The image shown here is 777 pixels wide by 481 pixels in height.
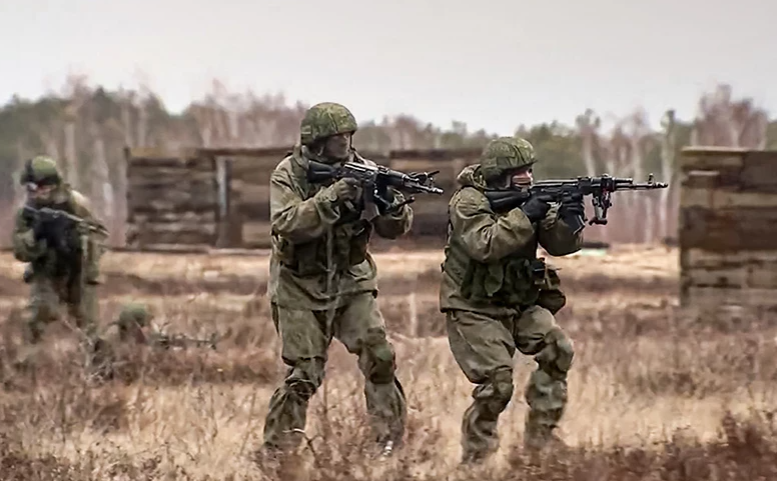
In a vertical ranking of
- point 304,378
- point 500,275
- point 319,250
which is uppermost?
point 319,250

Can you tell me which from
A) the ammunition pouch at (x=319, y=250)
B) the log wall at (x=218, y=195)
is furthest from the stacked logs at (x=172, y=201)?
the ammunition pouch at (x=319, y=250)

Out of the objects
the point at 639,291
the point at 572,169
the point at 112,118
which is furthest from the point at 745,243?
the point at 112,118

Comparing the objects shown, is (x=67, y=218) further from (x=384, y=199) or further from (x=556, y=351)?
(x=556, y=351)

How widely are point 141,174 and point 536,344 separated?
14021 millimetres

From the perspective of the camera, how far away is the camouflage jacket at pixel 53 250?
965cm

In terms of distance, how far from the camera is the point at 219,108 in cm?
3331

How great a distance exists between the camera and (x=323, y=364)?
7.08 m

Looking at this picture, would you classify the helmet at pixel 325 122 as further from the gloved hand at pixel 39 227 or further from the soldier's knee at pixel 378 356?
the gloved hand at pixel 39 227

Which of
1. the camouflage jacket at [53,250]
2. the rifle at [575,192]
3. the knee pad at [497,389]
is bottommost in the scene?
the knee pad at [497,389]

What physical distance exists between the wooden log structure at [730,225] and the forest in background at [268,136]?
1199cm

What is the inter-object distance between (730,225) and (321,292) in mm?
7690

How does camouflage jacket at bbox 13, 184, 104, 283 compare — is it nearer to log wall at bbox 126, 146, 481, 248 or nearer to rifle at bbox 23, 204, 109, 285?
rifle at bbox 23, 204, 109, 285

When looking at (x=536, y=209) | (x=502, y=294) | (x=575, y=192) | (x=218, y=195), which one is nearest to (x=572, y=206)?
(x=575, y=192)

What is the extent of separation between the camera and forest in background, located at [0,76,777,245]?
26891 mm
